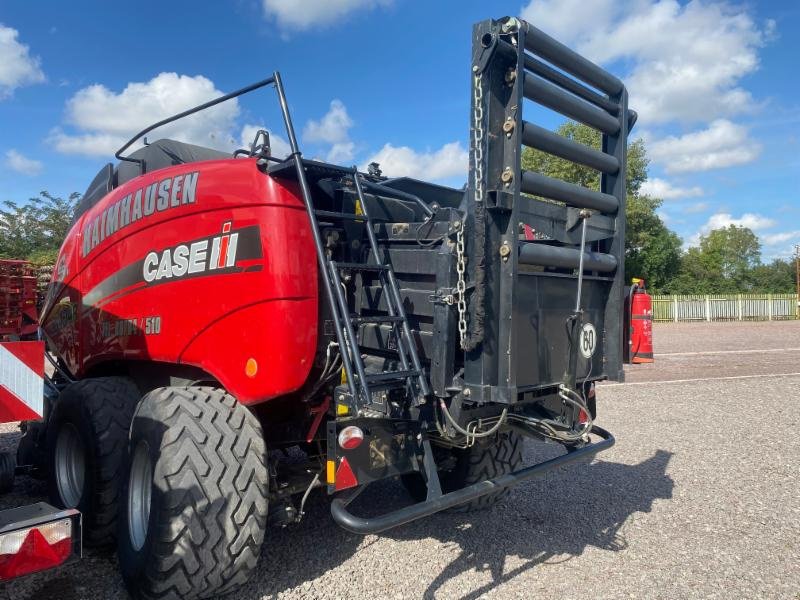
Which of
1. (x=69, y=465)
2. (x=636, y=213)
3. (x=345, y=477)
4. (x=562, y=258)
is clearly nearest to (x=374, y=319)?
(x=345, y=477)

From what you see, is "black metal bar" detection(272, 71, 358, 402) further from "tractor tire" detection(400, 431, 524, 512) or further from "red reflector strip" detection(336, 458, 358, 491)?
"tractor tire" detection(400, 431, 524, 512)

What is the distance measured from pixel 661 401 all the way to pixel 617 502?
4859 mm

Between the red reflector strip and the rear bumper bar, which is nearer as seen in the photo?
the rear bumper bar

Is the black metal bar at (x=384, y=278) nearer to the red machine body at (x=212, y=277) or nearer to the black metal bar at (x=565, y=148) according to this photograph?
the red machine body at (x=212, y=277)

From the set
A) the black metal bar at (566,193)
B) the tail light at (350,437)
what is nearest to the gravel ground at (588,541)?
the tail light at (350,437)

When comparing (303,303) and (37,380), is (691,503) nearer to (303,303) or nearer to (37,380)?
(303,303)

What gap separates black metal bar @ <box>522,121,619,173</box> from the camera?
10.2 ft

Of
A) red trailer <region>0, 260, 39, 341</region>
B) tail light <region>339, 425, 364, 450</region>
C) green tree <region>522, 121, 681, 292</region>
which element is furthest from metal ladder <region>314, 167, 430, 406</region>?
green tree <region>522, 121, 681, 292</region>

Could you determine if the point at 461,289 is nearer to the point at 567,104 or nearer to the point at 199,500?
the point at 567,104

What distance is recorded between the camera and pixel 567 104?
3.30 m

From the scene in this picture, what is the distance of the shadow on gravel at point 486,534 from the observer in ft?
11.8

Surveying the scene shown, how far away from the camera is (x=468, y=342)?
301 centimetres

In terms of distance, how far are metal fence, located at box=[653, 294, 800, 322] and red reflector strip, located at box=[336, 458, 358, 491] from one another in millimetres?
30930

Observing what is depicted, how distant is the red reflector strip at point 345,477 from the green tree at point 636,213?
15.7 meters
